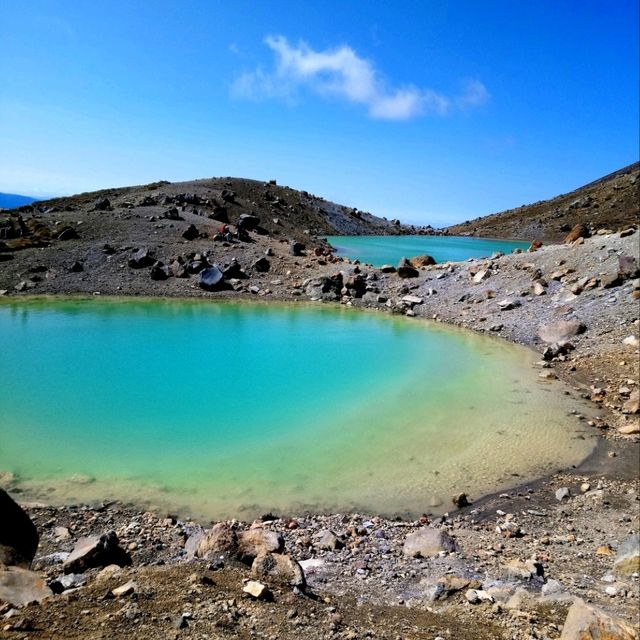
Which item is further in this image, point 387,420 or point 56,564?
point 387,420

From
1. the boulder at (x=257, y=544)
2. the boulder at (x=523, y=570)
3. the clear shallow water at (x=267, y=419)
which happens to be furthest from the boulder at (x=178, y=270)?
the boulder at (x=523, y=570)

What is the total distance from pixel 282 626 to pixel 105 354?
16178mm

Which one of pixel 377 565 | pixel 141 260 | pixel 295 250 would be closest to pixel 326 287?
pixel 295 250

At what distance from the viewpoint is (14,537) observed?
644 cm

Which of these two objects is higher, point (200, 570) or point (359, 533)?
point (200, 570)

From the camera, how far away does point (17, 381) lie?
1573cm

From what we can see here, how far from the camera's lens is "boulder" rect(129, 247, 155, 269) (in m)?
34.4

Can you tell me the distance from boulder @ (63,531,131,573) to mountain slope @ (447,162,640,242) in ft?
268

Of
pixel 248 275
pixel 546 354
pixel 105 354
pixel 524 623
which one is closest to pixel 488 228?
pixel 248 275

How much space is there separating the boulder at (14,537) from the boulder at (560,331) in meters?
19.9

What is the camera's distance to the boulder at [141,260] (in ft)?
113

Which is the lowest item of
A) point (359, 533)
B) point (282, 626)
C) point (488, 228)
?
point (359, 533)

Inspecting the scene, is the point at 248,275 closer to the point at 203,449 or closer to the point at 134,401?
the point at 134,401

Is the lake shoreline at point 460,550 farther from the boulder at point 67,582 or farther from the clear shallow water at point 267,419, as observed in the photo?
the clear shallow water at point 267,419
